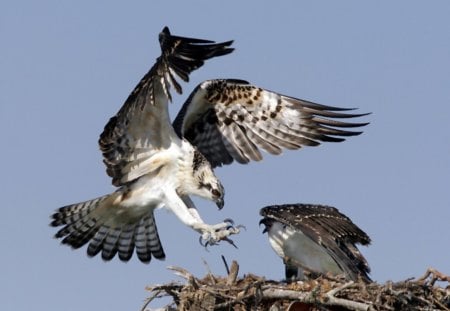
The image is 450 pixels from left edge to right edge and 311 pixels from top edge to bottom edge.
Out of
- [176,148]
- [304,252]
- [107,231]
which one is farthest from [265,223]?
[107,231]

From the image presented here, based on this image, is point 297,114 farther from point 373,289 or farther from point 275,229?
point 373,289

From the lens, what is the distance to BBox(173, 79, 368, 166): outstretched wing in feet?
52.9

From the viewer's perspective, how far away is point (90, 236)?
1686cm

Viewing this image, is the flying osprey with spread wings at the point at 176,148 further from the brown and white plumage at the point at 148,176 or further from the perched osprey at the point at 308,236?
the perched osprey at the point at 308,236

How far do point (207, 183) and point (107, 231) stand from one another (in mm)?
1874

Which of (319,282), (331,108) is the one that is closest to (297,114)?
(331,108)

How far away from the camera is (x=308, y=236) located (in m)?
15.0

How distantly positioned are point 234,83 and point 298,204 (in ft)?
5.22

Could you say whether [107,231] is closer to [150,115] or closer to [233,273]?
[150,115]

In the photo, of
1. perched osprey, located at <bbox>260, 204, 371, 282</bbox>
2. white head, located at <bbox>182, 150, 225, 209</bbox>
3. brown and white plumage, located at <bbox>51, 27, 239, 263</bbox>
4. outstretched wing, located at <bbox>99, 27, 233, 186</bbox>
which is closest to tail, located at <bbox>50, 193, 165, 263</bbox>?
brown and white plumage, located at <bbox>51, 27, 239, 263</bbox>

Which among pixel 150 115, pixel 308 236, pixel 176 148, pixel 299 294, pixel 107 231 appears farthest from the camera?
pixel 107 231

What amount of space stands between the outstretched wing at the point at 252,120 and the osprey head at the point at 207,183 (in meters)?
0.69

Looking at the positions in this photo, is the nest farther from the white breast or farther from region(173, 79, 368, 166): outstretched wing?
region(173, 79, 368, 166): outstretched wing

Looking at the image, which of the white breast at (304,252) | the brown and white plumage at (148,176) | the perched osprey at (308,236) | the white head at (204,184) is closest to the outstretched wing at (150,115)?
the brown and white plumage at (148,176)
